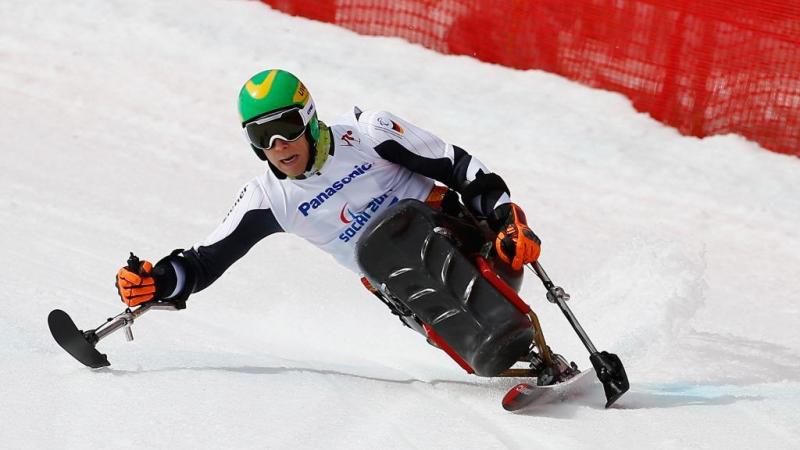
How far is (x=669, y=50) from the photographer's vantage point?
8.61 meters

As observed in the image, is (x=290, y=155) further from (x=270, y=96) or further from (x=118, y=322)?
(x=118, y=322)

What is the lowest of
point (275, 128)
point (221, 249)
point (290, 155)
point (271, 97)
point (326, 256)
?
point (326, 256)

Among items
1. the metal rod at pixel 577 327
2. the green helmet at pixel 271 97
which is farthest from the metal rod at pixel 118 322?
the metal rod at pixel 577 327

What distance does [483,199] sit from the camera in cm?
471

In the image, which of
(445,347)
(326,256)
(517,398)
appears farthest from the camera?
(326,256)

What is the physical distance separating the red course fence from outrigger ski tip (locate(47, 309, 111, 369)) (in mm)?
5303

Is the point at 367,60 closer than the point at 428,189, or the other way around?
the point at 428,189

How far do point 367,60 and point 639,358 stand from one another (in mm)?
5077

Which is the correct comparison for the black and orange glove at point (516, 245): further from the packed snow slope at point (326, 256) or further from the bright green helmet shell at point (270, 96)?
the bright green helmet shell at point (270, 96)

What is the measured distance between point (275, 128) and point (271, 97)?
0.12 m

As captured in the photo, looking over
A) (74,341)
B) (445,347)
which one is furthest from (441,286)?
(74,341)

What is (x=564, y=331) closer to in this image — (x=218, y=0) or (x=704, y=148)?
(x=704, y=148)

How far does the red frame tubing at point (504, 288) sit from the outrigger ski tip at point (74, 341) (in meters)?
1.59

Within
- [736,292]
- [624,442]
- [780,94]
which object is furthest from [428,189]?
[780,94]
